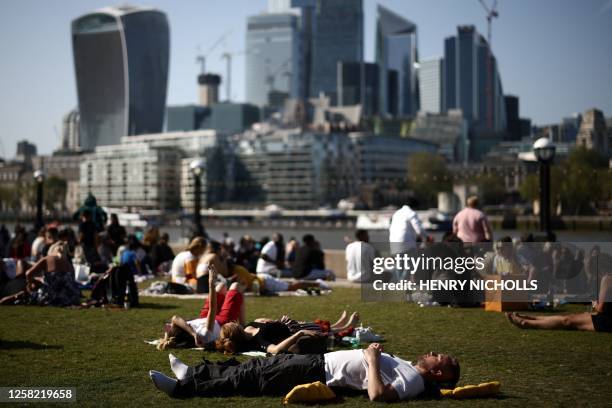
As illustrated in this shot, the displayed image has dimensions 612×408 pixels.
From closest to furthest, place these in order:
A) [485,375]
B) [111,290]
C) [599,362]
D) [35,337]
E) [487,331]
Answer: [485,375] → [599,362] → [35,337] → [487,331] → [111,290]

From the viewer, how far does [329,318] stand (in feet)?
→ 46.3

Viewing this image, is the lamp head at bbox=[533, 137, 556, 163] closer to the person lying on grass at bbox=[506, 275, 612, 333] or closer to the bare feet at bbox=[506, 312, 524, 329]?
Answer: the person lying on grass at bbox=[506, 275, 612, 333]

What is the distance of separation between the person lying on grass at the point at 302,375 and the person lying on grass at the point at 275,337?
44.8 inches

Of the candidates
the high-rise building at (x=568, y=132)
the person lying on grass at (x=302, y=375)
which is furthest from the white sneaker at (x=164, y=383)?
the high-rise building at (x=568, y=132)

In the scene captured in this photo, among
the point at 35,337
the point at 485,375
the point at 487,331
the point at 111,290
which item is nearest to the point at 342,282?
the point at 111,290

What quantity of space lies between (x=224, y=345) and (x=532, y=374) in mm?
3498

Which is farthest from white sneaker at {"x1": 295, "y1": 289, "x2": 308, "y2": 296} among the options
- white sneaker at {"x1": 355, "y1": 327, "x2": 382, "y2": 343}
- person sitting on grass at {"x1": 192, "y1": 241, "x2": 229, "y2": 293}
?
white sneaker at {"x1": 355, "y1": 327, "x2": 382, "y2": 343}

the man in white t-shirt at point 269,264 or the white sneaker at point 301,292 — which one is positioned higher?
the man in white t-shirt at point 269,264

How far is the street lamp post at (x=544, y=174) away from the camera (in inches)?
855

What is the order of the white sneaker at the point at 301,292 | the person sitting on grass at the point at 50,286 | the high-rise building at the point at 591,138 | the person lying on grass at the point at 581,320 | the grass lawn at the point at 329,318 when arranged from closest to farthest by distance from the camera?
1. the grass lawn at the point at 329,318
2. the person lying on grass at the point at 581,320
3. the person sitting on grass at the point at 50,286
4. the white sneaker at the point at 301,292
5. the high-rise building at the point at 591,138

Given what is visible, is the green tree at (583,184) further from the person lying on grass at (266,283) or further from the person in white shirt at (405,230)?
the person in white shirt at (405,230)

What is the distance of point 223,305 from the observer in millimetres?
11023

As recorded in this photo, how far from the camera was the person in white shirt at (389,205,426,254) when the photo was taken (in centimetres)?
1648

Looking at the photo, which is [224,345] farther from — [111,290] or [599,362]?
[111,290]
